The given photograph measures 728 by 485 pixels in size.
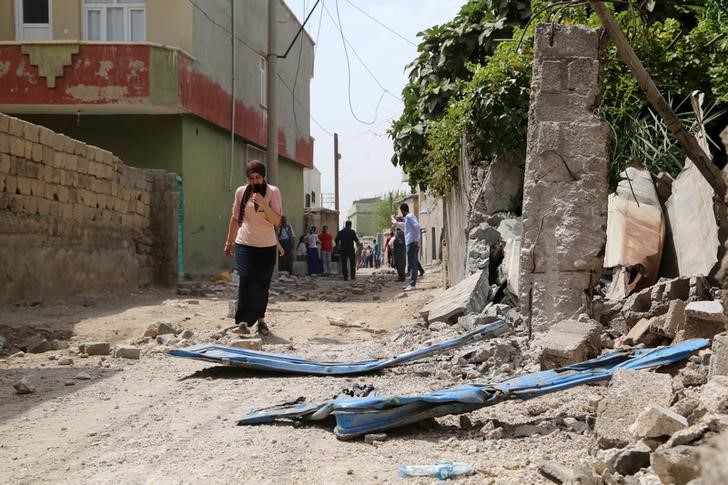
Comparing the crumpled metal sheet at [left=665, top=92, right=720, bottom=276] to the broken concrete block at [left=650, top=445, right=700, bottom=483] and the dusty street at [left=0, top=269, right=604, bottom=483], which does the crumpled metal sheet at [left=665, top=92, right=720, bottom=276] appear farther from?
the broken concrete block at [left=650, top=445, right=700, bottom=483]

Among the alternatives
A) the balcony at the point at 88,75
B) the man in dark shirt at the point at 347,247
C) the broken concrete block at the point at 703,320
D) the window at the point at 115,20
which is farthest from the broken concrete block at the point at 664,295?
the window at the point at 115,20

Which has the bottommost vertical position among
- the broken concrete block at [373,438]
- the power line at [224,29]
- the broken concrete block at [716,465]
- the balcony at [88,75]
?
the broken concrete block at [373,438]

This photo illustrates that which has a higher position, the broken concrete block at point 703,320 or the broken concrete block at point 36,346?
the broken concrete block at point 703,320

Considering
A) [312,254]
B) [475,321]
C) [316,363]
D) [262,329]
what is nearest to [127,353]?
[262,329]

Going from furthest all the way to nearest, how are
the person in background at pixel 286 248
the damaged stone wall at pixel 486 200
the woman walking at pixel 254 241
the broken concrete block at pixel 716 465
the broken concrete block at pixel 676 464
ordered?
1. the person in background at pixel 286 248
2. the damaged stone wall at pixel 486 200
3. the woman walking at pixel 254 241
4. the broken concrete block at pixel 676 464
5. the broken concrete block at pixel 716 465

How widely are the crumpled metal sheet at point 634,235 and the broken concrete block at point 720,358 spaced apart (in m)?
3.04

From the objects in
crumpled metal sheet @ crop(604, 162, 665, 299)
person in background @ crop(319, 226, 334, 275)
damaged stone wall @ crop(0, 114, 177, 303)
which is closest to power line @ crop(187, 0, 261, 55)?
damaged stone wall @ crop(0, 114, 177, 303)

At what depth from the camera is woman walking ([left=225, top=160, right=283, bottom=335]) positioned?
6.88 metres

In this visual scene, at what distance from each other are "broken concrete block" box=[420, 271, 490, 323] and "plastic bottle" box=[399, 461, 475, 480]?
372cm

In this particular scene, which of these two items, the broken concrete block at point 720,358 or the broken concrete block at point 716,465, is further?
the broken concrete block at point 720,358

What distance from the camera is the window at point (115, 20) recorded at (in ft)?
49.0

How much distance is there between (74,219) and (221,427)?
6457mm

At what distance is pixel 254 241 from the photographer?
692cm

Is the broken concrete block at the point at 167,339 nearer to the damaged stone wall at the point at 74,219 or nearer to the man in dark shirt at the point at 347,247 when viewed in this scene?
the damaged stone wall at the point at 74,219
